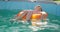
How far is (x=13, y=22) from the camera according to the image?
4.76m

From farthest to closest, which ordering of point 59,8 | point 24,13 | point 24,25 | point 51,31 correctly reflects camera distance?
point 59,8
point 24,13
point 24,25
point 51,31

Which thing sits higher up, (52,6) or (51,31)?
(52,6)

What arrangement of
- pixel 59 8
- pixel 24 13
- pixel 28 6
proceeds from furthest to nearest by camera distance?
1. pixel 28 6
2. pixel 59 8
3. pixel 24 13

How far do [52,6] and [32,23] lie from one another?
289cm

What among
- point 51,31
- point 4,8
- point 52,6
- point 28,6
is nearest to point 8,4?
point 4,8

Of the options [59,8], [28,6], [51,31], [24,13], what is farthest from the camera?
[28,6]

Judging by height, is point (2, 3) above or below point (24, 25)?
above

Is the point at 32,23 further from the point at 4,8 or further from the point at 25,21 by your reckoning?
the point at 4,8

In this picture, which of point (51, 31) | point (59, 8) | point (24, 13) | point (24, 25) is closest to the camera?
point (51, 31)

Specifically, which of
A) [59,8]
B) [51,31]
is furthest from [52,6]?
[51,31]

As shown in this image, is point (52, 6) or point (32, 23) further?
point (52, 6)

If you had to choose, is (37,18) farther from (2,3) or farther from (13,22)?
(2,3)

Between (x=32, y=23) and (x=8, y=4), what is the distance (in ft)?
12.4

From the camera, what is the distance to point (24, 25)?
15.0 feet
